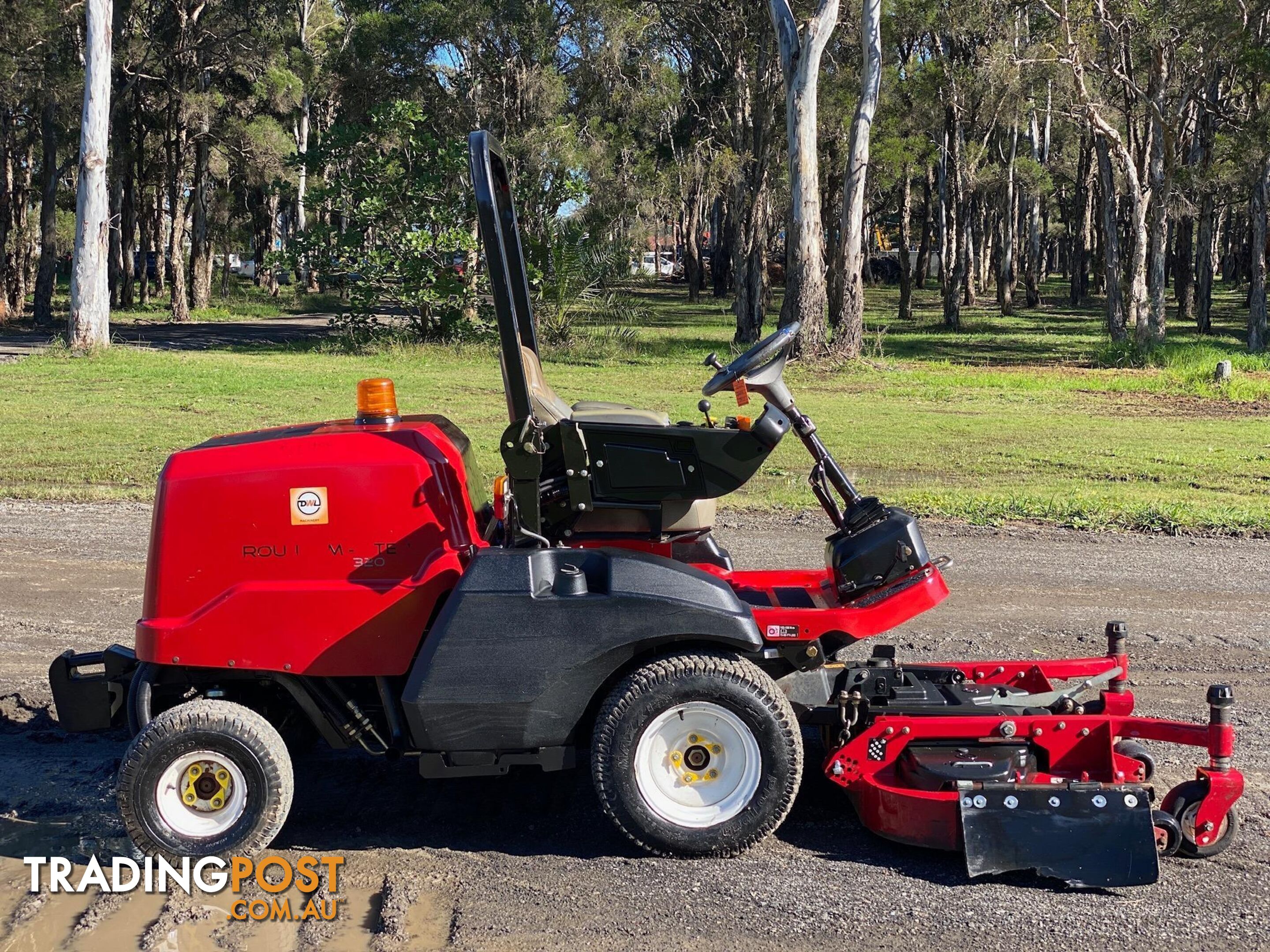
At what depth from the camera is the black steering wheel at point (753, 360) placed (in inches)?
180

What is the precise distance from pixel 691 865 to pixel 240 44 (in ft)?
121

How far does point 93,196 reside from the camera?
958 inches

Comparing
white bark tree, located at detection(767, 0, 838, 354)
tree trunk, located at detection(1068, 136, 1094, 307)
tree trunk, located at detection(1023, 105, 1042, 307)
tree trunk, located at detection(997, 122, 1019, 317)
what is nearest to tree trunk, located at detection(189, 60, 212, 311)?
white bark tree, located at detection(767, 0, 838, 354)

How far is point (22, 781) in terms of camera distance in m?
5.18

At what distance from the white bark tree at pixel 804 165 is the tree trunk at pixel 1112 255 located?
811 cm

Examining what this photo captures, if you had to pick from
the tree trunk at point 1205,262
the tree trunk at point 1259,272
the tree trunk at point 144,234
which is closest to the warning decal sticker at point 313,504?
the tree trunk at point 1259,272

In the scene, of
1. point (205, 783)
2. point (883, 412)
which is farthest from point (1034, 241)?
point (205, 783)

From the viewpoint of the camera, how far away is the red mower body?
4.35m

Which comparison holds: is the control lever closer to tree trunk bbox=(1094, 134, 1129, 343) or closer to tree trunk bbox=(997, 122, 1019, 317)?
tree trunk bbox=(1094, 134, 1129, 343)

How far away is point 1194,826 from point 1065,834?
53cm

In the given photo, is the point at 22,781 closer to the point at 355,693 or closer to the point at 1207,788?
the point at 355,693

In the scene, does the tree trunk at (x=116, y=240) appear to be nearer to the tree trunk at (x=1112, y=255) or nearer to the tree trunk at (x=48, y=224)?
the tree trunk at (x=48, y=224)

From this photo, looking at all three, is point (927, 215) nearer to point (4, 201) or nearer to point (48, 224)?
point (48, 224)

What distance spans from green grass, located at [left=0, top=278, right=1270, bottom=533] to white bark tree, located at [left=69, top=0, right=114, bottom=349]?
86 centimetres
